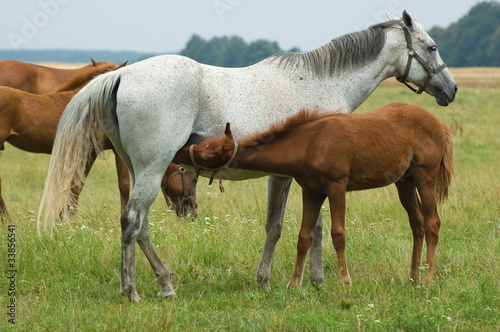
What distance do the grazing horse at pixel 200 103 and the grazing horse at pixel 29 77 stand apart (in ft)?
15.2

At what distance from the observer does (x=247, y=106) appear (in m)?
4.85

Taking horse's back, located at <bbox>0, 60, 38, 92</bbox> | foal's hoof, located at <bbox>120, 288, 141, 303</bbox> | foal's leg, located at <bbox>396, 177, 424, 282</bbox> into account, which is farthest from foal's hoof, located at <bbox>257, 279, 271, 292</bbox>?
horse's back, located at <bbox>0, 60, 38, 92</bbox>

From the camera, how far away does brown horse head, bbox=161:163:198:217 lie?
25.0 ft

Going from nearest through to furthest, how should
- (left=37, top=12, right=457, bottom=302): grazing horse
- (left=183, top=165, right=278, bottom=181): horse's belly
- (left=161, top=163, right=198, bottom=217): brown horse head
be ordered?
(left=37, top=12, right=457, bottom=302): grazing horse → (left=183, top=165, right=278, bottom=181): horse's belly → (left=161, top=163, right=198, bottom=217): brown horse head

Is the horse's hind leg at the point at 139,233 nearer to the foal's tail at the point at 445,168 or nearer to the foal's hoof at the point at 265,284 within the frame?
the foal's hoof at the point at 265,284

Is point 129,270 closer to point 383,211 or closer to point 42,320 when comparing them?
point 42,320

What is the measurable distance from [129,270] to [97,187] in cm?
629

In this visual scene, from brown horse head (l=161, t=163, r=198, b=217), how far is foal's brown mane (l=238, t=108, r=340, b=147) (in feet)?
9.70

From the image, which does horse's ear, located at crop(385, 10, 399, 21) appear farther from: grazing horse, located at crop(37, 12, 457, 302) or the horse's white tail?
the horse's white tail

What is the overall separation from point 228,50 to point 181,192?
91.7m

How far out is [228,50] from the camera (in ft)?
320

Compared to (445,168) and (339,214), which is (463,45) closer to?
(445,168)

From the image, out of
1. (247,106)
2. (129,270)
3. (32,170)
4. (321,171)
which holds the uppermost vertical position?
(247,106)

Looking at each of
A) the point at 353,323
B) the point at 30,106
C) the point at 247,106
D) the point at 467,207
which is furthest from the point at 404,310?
the point at 30,106
